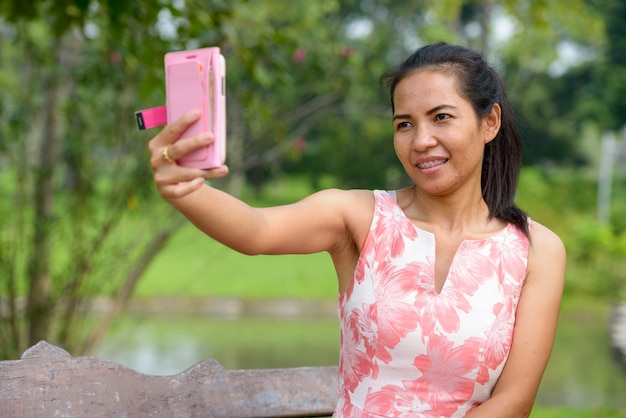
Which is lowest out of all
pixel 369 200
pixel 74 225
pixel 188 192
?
pixel 74 225

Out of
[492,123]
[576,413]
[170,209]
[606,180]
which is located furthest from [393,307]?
[606,180]

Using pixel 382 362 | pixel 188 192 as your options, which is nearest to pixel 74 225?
pixel 382 362

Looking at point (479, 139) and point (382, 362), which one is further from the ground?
point (479, 139)

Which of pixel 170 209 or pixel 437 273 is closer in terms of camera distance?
pixel 437 273

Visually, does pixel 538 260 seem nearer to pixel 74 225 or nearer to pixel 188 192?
pixel 188 192

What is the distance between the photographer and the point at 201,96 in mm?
1472

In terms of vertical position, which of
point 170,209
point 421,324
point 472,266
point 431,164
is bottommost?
point 170,209

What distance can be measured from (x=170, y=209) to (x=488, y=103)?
422 cm

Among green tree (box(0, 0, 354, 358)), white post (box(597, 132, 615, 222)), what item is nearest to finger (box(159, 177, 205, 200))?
green tree (box(0, 0, 354, 358))

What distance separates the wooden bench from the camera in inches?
84.1

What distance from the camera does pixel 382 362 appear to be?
2.03m

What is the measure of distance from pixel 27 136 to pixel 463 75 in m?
4.18

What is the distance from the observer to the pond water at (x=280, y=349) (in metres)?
7.16

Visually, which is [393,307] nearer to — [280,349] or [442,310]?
[442,310]
